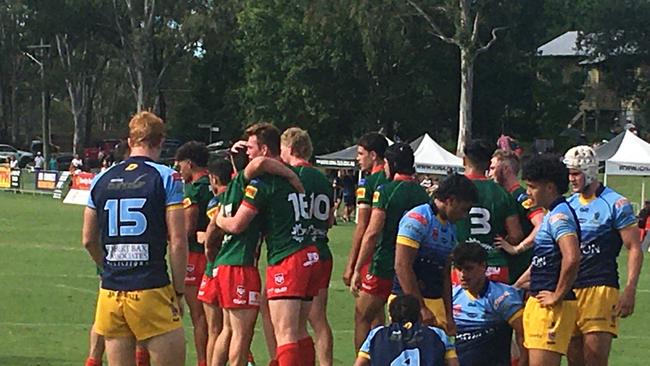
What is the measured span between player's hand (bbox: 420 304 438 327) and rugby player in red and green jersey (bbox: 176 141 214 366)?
2.99 metres

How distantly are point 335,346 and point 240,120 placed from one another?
60615mm

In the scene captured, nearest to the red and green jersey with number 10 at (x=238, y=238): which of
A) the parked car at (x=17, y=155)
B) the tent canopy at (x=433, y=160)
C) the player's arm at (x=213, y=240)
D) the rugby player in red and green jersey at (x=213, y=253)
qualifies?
the rugby player in red and green jersey at (x=213, y=253)

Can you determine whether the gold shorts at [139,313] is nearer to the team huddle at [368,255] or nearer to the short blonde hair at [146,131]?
the team huddle at [368,255]

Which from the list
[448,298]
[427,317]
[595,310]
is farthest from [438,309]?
[595,310]

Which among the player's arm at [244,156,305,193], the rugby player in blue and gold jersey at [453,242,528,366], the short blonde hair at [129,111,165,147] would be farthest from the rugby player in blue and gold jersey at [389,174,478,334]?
the short blonde hair at [129,111,165,147]

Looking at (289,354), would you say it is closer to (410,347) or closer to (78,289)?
(410,347)

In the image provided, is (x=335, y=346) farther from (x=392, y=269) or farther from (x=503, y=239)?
(x=503, y=239)

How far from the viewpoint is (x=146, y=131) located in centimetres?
796

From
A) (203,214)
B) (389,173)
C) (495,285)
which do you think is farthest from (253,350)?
(495,285)

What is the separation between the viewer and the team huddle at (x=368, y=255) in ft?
25.8

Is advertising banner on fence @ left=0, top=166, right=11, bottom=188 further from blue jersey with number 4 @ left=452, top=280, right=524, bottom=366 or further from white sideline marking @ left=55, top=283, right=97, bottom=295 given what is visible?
blue jersey with number 4 @ left=452, top=280, right=524, bottom=366

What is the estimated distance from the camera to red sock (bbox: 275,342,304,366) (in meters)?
9.30

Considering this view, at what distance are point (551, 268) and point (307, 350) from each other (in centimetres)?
211

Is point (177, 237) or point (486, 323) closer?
point (177, 237)
